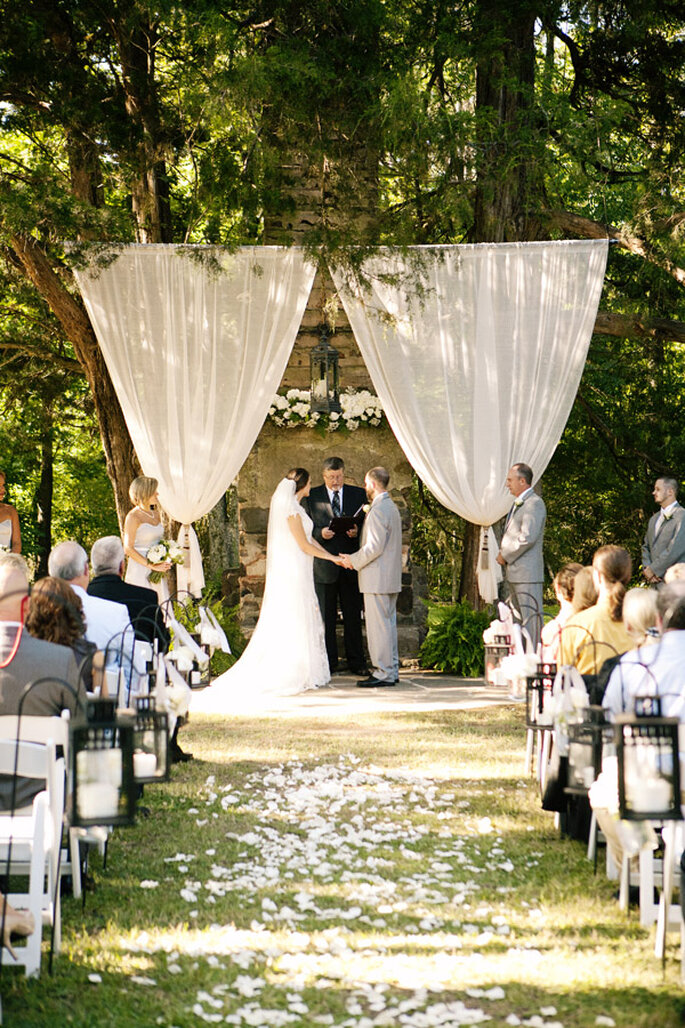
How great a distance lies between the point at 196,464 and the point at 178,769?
3.43 m

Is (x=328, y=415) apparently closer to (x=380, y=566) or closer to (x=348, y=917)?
(x=380, y=566)

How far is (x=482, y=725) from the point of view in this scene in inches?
298

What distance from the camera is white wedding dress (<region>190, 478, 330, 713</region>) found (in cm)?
898

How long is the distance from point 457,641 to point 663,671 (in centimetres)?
647

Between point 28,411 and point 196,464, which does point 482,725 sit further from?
point 28,411

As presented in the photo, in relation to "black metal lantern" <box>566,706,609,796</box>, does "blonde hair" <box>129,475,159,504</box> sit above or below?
above

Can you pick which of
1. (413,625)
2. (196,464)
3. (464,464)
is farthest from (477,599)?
(196,464)

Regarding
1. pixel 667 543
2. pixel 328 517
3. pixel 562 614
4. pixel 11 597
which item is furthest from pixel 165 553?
pixel 667 543

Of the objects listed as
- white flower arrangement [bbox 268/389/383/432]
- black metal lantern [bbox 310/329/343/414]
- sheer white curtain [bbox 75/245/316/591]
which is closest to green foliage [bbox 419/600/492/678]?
white flower arrangement [bbox 268/389/383/432]

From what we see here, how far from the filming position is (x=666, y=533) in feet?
30.8

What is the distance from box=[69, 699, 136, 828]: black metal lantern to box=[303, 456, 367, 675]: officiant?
6802 mm

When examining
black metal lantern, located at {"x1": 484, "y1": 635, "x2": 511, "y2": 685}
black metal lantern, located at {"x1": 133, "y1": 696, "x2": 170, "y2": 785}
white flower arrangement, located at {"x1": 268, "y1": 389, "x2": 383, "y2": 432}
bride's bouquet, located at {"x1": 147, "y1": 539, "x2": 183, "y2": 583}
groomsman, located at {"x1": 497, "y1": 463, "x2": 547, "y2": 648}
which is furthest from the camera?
white flower arrangement, located at {"x1": 268, "y1": 389, "x2": 383, "y2": 432}

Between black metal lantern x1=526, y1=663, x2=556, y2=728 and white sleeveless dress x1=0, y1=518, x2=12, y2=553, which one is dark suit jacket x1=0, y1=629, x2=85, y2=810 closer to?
black metal lantern x1=526, y1=663, x2=556, y2=728

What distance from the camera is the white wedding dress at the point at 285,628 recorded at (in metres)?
8.98
